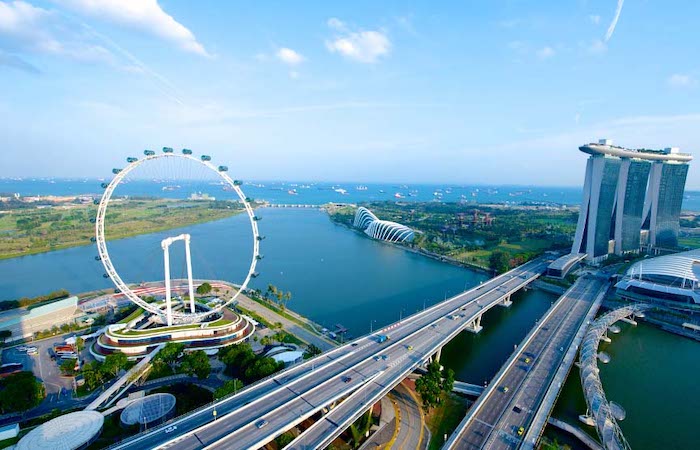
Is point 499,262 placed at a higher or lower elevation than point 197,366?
higher

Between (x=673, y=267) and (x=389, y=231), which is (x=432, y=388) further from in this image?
(x=389, y=231)

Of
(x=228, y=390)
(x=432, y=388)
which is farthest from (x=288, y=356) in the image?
(x=432, y=388)

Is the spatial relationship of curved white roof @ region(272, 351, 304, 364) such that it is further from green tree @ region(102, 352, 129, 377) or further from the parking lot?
the parking lot

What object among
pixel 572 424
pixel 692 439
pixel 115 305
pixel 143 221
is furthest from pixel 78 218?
pixel 692 439

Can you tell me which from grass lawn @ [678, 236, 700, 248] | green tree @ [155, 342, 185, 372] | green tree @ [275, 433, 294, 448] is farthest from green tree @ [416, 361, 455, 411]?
grass lawn @ [678, 236, 700, 248]

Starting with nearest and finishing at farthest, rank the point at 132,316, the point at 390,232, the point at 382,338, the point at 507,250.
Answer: the point at 382,338
the point at 132,316
the point at 507,250
the point at 390,232
